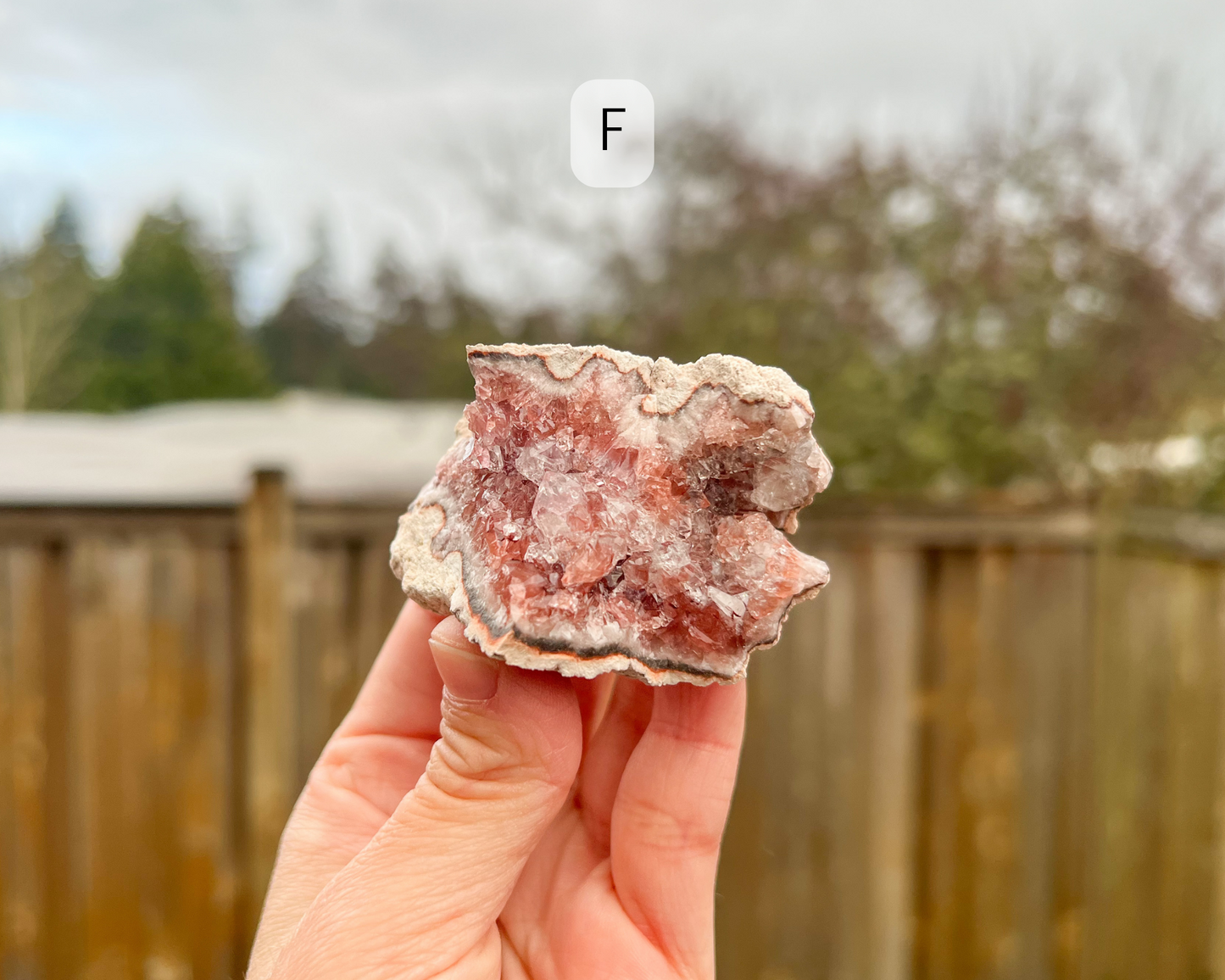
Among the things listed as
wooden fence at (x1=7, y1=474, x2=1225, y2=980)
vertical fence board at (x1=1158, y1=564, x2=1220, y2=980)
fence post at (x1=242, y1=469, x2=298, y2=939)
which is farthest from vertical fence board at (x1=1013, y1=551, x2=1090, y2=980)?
fence post at (x1=242, y1=469, x2=298, y2=939)

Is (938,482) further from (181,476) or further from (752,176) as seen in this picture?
(181,476)

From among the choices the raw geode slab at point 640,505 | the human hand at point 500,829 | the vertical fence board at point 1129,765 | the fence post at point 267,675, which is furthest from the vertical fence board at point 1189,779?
the fence post at point 267,675

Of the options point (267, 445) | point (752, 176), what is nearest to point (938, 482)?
point (752, 176)

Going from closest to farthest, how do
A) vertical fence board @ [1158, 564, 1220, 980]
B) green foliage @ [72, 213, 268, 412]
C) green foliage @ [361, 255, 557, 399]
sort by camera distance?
vertical fence board @ [1158, 564, 1220, 980]
green foliage @ [361, 255, 557, 399]
green foliage @ [72, 213, 268, 412]

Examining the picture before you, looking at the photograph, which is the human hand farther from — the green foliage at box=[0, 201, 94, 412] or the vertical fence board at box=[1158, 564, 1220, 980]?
the green foliage at box=[0, 201, 94, 412]

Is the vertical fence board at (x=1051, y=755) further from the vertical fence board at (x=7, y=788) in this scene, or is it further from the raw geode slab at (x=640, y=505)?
the vertical fence board at (x=7, y=788)

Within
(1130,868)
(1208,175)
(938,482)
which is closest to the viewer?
(1130,868)
